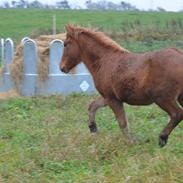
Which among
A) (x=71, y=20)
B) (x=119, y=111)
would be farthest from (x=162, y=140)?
(x=71, y=20)

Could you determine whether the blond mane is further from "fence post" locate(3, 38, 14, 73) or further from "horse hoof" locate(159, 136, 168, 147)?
"fence post" locate(3, 38, 14, 73)

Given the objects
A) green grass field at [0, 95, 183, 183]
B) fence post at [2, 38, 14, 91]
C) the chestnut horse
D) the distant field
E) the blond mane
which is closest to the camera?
green grass field at [0, 95, 183, 183]

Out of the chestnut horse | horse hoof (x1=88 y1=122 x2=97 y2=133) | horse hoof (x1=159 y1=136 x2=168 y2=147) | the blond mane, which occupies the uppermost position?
the blond mane

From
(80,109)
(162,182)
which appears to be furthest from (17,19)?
(162,182)

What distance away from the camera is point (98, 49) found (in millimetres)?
9086

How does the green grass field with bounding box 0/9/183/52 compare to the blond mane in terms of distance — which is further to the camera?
the green grass field with bounding box 0/9/183/52

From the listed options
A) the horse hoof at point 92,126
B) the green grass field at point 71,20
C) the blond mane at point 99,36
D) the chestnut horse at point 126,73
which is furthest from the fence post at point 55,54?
the green grass field at point 71,20

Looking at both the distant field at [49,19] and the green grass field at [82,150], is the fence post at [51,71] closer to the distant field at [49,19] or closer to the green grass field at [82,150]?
the green grass field at [82,150]

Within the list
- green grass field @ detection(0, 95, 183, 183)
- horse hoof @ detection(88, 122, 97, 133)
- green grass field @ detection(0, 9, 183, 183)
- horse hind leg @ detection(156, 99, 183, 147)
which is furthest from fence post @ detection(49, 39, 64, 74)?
horse hind leg @ detection(156, 99, 183, 147)

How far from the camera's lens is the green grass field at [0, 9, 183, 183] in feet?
20.8

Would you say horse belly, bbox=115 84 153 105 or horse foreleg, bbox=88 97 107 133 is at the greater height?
horse belly, bbox=115 84 153 105

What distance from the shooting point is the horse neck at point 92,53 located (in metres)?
9.02

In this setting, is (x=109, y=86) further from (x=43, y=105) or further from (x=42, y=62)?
(x=42, y=62)

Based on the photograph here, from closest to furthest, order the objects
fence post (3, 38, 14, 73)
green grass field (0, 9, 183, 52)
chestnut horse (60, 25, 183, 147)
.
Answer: chestnut horse (60, 25, 183, 147) → fence post (3, 38, 14, 73) → green grass field (0, 9, 183, 52)
